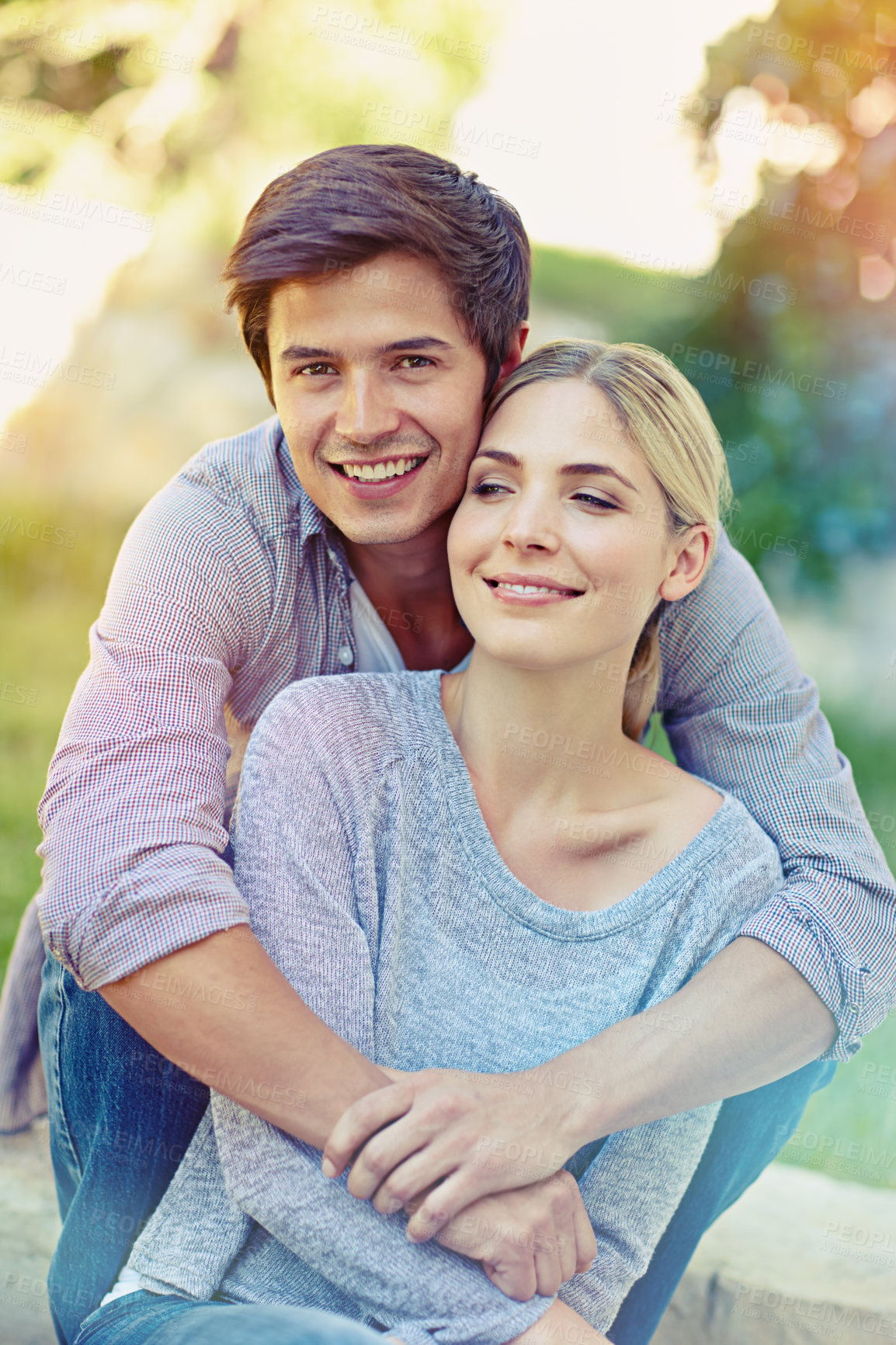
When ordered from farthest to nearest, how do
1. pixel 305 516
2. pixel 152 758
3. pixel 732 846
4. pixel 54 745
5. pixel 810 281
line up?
pixel 54 745, pixel 810 281, pixel 305 516, pixel 732 846, pixel 152 758

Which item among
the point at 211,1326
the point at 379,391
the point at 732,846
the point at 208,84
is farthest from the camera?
the point at 208,84

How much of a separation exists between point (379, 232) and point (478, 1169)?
1199mm

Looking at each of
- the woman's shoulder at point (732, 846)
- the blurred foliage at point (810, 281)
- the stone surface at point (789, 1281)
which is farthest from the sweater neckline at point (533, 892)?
the blurred foliage at point (810, 281)

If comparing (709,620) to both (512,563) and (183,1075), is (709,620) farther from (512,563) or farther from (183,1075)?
(183,1075)

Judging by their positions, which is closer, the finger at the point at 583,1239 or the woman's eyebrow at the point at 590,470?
the finger at the point at 583,1239

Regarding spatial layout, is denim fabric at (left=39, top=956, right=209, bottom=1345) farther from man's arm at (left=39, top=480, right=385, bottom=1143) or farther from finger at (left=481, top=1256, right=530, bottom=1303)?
finger at (left=481, top=1256, right=530, bottom=1303)

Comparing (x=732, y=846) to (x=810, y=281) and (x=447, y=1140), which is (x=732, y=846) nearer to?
(x=447, y=1140)

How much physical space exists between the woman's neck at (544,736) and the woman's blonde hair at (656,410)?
0.23m

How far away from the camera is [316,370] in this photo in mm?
1708

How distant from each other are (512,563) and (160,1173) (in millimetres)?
911

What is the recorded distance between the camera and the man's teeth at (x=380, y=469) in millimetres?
1698

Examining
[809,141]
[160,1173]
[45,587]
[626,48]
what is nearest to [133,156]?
[45,587]

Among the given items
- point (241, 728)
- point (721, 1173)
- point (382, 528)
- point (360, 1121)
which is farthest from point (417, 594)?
point (721, 1173)

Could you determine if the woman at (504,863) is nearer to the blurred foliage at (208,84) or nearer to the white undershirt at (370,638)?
the white undershirt at (370,638)
